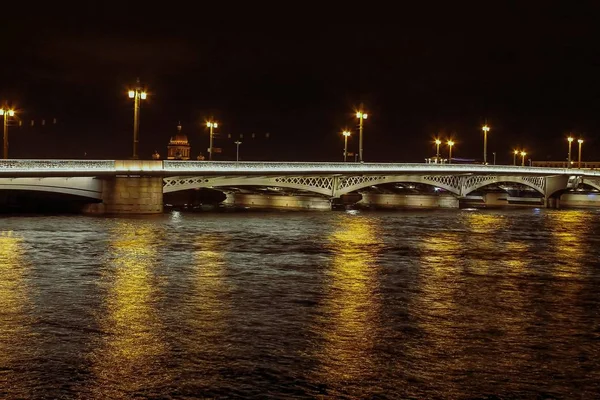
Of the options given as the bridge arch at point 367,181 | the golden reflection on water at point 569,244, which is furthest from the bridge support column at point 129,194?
the golden reflection on water at point 569,244

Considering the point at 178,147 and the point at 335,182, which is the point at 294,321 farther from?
the point at 178,147

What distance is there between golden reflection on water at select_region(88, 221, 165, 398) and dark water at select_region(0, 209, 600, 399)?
0.13ft

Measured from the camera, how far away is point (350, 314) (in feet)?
61.9

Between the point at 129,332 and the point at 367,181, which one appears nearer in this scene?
the point at 129,332

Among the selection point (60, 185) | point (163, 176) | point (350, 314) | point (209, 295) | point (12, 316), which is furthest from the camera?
point (163, 176)

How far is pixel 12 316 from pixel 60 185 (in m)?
37.1

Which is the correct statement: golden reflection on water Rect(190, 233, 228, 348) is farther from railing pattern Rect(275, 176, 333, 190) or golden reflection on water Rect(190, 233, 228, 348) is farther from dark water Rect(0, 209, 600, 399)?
railing pattern Rect(275, 176, 333, 190)

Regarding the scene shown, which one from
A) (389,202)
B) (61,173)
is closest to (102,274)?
(61,173)

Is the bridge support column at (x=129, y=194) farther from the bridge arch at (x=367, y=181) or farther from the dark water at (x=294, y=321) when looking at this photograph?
the bridge arch at (x=367, y=181)

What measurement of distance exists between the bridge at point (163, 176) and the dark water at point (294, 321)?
1565cm

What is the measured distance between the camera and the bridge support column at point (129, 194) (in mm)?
55969

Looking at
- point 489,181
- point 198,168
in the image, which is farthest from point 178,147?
point 198,168

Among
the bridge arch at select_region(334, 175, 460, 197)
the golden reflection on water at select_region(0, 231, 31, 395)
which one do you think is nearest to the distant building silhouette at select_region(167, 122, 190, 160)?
the bridge arch at select_region(334, 175, 460, 197)

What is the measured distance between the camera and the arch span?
50625 mm
